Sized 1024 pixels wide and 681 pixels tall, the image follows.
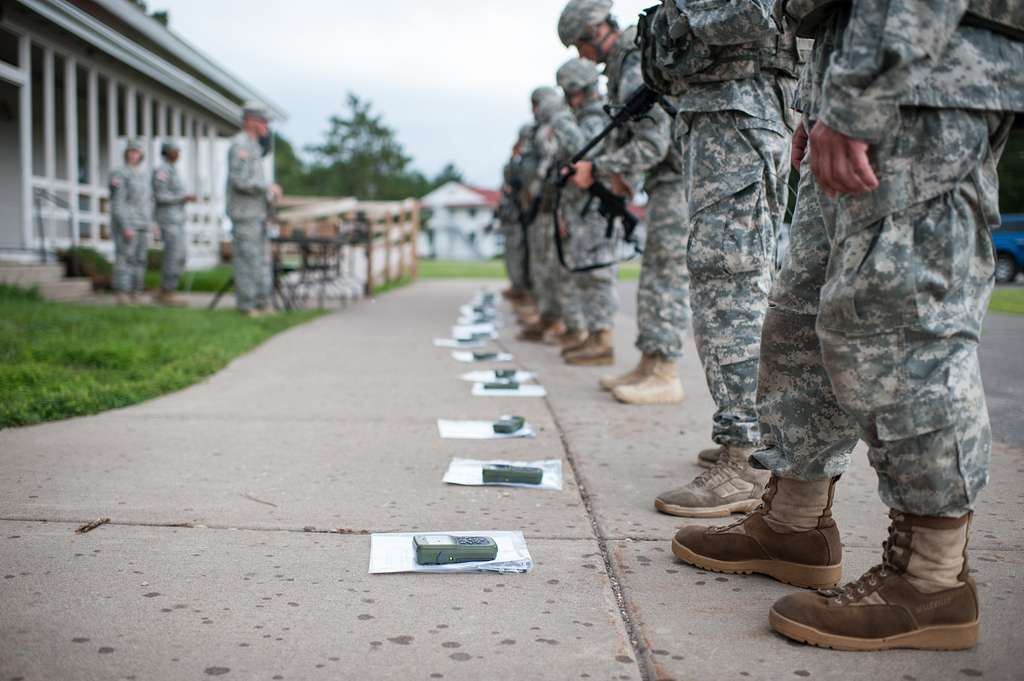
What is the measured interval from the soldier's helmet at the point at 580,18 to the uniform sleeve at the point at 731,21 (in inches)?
77.2

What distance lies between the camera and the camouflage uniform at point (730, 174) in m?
2.96

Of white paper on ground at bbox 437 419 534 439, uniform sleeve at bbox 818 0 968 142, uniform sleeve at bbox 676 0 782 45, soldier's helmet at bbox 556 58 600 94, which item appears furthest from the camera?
soldier's helmet at bbox 556 58 600 94

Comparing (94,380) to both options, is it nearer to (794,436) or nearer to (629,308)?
(794,436)

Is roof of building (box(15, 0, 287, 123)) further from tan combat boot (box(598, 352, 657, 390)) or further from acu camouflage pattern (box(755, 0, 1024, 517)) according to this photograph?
acu camouflage pattern (box(755, 0, 1024, 517))

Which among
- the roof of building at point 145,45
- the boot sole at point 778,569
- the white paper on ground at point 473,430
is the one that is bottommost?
the white paper on ground at point 473,430

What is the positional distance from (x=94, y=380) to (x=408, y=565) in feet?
11.0

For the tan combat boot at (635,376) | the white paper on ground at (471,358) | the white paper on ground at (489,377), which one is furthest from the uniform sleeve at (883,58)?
the white paper on ground at (471,358)

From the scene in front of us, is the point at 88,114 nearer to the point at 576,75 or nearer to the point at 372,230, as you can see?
the point at 372,230

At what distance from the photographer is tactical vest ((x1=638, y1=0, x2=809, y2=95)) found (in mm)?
2982

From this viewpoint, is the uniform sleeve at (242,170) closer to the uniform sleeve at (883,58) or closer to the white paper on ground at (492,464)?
the white paper on ground at (492,464)

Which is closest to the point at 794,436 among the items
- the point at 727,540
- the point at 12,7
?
the point at 727,540

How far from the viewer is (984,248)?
Answer: 183 cm

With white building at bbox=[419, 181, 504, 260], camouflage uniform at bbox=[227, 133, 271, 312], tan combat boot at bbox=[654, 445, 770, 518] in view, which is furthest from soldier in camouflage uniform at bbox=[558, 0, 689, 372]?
white building at bbox=[419, 181, 504, 260]

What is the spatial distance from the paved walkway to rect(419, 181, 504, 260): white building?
8015 centimetres
